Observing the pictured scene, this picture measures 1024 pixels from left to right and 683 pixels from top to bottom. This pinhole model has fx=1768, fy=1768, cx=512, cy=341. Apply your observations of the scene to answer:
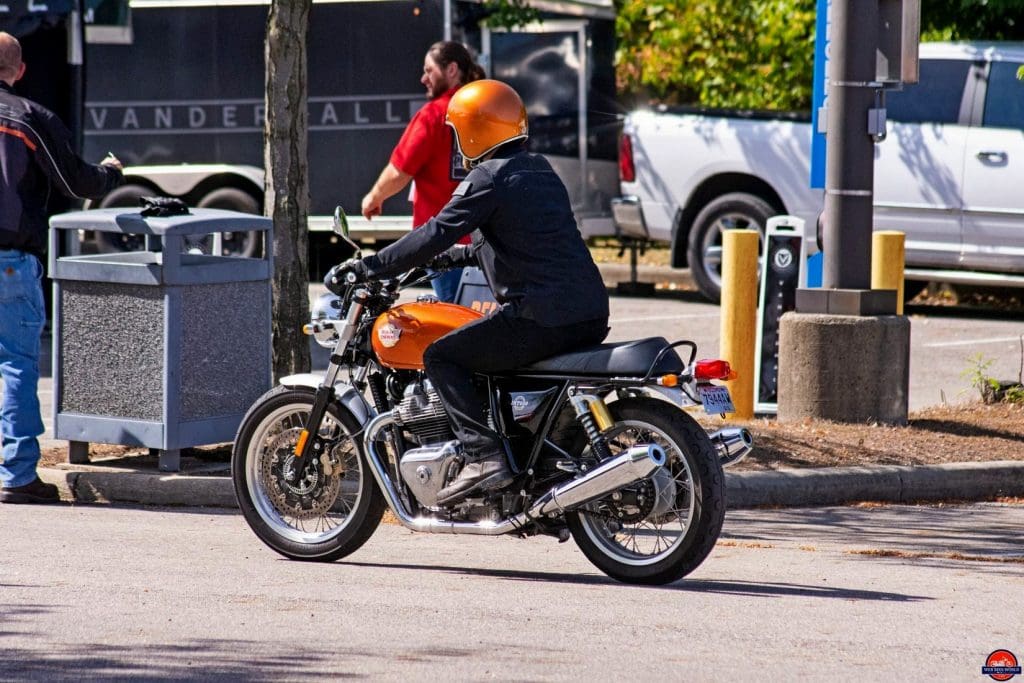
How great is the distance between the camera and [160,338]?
809 cm

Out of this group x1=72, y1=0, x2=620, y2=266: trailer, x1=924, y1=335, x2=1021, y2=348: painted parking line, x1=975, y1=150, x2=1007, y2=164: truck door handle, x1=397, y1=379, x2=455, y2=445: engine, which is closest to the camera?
x1=397, y1=379, x2=455, y2=445: engine

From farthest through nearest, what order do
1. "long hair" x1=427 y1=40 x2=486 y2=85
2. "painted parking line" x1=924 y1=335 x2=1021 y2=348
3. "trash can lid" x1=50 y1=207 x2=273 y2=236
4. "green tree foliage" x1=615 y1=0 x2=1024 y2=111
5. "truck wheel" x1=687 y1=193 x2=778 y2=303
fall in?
"green tree foliage" x1=615 y1=0 x2=1024 y2=111 < "truck wheel" x1=687 y1=193 x2=778 y2=303 < "painted parking line" x1=924 y1=335 x2=1021 y2=348 < "long hair" x1=427 y1=40 x2=486 y2=85 < "trash can lid" x1=50 y1=207 x2=273 y2=236

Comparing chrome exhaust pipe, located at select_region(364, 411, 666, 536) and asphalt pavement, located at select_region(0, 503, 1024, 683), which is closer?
asphalt pavement, located at select_region(0, 503, 1024, 683)

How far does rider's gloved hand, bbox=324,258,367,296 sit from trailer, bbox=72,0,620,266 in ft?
34.2

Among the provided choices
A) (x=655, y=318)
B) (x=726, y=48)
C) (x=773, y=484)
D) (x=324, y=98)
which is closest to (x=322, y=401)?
(x=773, y=484)

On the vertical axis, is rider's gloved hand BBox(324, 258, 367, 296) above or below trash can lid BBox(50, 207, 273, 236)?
below

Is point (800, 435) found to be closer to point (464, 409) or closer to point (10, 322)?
point (464, 409)

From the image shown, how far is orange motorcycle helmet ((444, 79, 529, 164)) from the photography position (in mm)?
6293

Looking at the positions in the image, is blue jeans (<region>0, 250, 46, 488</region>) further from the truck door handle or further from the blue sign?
the truck door handle

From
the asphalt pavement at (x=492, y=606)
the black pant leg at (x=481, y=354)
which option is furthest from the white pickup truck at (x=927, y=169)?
the black pant leg at (x=481, y=354)

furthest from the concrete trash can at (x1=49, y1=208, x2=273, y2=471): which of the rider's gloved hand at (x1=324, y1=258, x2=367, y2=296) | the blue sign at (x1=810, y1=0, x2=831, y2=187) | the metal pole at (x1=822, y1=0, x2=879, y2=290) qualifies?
the blue sign at (x1=810, y1=0, x2=831, y2=187)

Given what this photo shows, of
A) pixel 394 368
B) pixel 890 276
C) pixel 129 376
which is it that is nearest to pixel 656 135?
pixel 890 276

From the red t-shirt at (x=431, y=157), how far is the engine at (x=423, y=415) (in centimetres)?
222

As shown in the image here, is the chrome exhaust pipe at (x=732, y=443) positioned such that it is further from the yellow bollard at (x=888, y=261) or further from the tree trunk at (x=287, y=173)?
the yellow bollard at (x=888, y=261)
